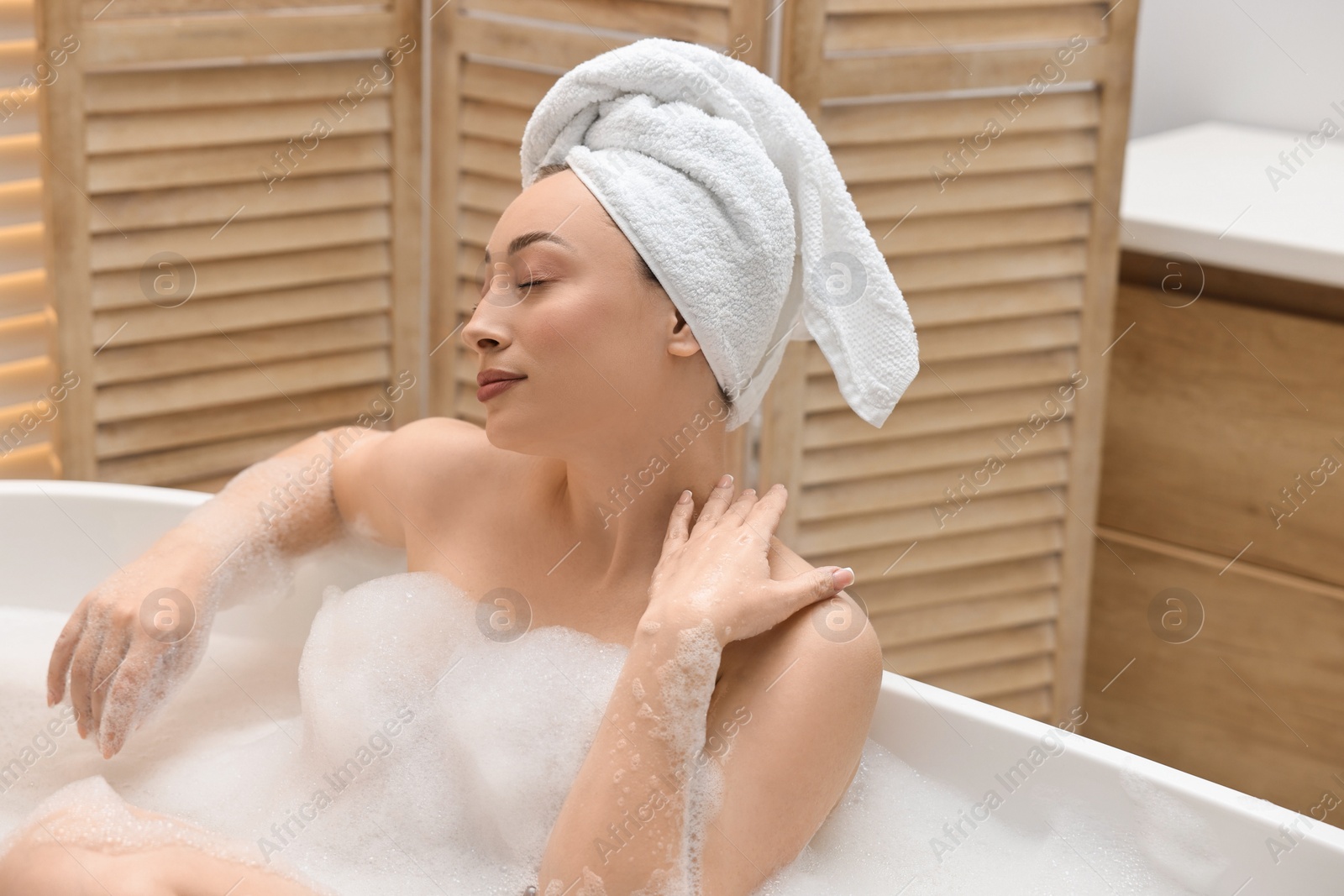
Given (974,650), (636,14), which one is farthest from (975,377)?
(636,14)

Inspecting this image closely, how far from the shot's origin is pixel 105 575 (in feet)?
5.43

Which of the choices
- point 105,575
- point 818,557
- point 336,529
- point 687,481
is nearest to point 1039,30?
point 818,557

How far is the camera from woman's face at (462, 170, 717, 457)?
3.69 ft

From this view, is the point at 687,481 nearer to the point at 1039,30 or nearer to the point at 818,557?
the point at 818,557

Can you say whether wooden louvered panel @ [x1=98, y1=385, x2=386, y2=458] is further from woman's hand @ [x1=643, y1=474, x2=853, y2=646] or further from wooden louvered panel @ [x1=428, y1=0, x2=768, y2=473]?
woman's hand @ [x1=643, y1=474, x2=853, y2=646]

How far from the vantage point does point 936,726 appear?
133 cm

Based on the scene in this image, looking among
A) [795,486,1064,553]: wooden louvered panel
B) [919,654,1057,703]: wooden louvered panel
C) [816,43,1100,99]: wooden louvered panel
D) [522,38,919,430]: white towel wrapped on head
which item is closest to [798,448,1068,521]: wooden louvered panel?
[795,486,1064,553]: wooden louvered panel

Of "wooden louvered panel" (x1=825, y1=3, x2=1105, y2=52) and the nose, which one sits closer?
the nose

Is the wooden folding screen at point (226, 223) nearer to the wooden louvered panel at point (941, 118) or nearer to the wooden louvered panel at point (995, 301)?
the wooden louvered panel at point (941, 118)

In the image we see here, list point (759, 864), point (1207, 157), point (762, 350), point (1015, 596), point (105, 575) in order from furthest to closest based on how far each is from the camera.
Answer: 1. point (1207, 157)
2. point (1015, 596)
3. point (105, 575)
4. point (762, 350)
5. point (759, 864)

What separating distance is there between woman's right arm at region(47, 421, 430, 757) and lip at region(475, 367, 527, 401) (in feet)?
0.88

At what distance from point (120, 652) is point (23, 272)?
2.83 feet

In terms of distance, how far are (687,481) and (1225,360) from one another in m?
1.13

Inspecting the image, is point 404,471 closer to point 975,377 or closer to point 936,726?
point 936,726
